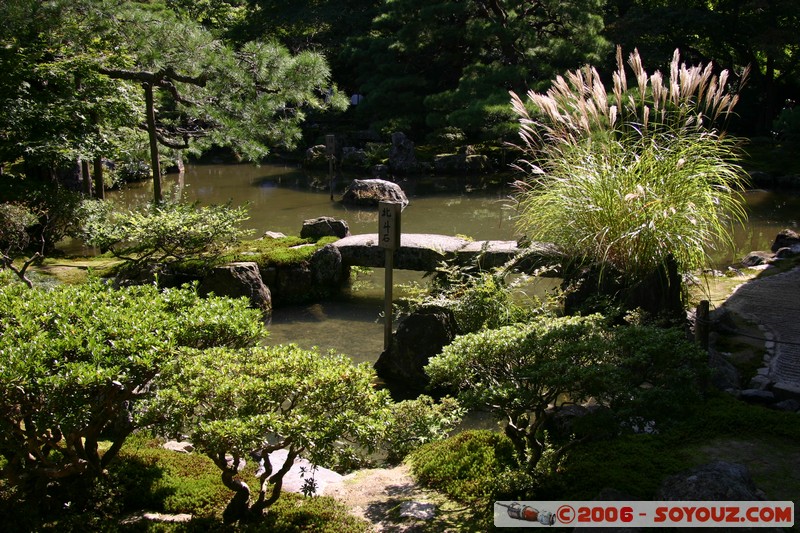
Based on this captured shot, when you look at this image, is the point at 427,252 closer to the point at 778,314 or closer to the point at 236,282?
the point at 236,282

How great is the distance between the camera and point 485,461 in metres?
4.36

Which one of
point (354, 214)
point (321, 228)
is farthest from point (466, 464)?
point (354, 214)

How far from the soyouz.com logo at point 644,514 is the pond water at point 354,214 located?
140 inches

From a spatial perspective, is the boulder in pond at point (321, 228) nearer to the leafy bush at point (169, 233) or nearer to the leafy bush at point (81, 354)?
the leafy bush at point (169, 233)

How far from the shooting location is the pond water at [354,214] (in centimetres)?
812

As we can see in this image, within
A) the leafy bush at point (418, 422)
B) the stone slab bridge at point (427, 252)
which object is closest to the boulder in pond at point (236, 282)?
the stone slab bridge at point (427, 252)

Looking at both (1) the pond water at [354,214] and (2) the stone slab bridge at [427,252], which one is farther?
(2) the stone slab bridge at [427,252]

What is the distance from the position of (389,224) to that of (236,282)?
220 centimetres

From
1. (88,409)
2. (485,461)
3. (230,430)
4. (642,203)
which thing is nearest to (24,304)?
(88,409)

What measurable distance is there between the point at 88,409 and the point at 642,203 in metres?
4.34

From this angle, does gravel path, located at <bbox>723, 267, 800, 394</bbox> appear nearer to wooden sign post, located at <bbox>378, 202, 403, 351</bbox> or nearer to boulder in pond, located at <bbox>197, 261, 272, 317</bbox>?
wooden sign post, located at <bbox>378, 202, 403, 351</bbox>

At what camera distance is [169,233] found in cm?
821

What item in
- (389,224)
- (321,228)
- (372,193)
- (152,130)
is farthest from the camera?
(372,193)

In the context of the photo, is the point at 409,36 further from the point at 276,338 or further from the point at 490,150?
the point at 276,338
